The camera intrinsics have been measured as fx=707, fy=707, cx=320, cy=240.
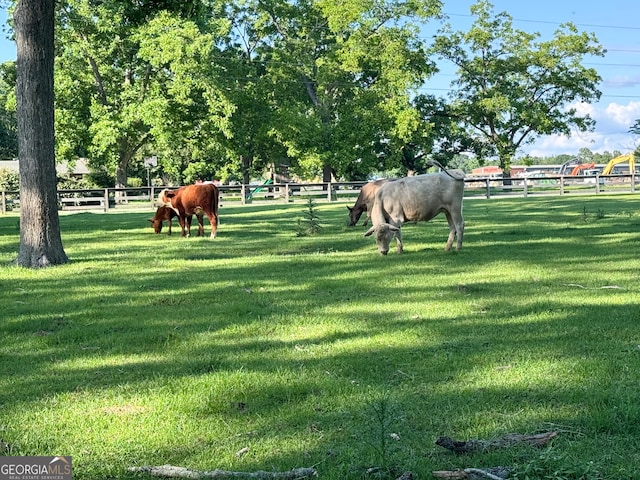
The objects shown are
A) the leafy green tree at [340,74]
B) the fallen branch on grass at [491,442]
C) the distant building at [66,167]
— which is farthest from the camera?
the distant building at [66,167]

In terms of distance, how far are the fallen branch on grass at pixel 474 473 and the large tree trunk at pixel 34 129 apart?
9773 mm

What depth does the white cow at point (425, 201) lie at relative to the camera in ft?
41.9

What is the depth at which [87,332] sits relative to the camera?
263 inches

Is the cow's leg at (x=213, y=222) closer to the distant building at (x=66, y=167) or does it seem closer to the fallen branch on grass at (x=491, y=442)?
the fallen branch on grass at (x=491, y=442)

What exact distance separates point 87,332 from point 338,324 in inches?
93.5

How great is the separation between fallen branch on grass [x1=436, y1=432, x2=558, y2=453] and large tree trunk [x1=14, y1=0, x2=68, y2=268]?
31.4ft

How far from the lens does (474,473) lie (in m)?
3.25

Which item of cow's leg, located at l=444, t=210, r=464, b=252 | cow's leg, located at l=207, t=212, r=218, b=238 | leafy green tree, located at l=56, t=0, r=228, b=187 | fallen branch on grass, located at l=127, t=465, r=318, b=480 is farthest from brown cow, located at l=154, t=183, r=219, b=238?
leafy green tree, located at l=56, t=0, r=228, b=187

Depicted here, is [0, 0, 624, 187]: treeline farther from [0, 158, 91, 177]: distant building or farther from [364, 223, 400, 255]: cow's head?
[364, 223, 400, 255]: cow's head

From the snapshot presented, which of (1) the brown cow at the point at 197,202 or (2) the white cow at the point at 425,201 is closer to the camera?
(2) the white cow at the point at 425,201

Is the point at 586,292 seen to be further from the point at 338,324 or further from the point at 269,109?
the point at 269,109

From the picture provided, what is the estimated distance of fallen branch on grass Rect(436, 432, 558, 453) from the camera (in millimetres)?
3562

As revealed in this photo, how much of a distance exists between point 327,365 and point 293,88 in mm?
46673

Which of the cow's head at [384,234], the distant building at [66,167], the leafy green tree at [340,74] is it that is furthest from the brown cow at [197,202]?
the distant building at [66,167]
